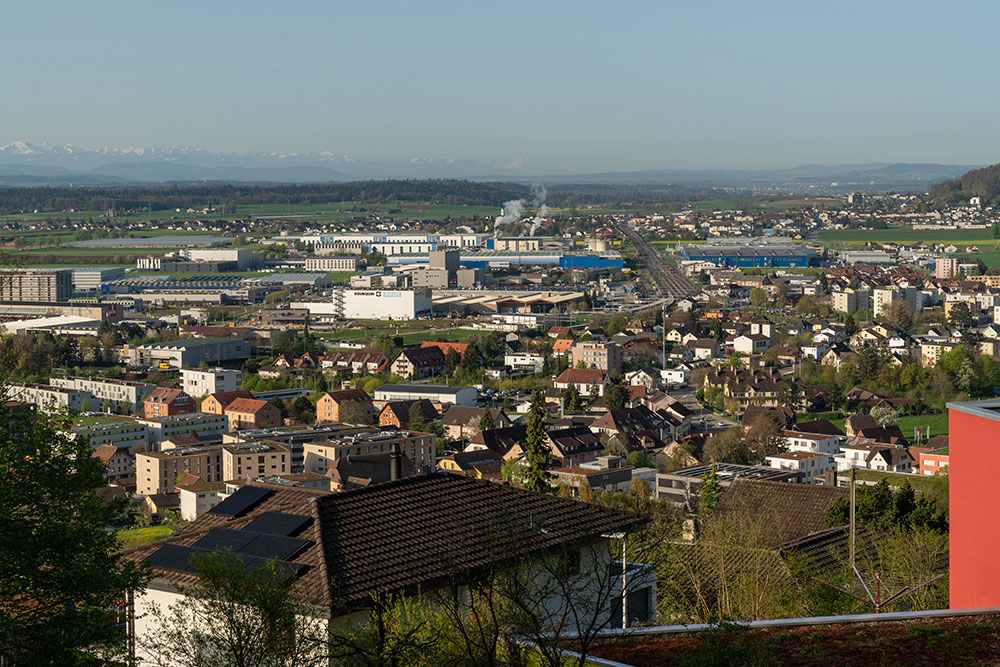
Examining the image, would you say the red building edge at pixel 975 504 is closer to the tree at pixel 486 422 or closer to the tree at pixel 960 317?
the tree at pixel 486 422

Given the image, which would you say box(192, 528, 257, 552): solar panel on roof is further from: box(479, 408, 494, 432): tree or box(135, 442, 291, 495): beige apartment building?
box(479, 408, 494, 432): tree

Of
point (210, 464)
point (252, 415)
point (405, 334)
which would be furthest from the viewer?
point (405, 334)

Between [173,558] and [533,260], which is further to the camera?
[533,260]

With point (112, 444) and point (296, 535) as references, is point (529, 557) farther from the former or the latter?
point (112, 444)

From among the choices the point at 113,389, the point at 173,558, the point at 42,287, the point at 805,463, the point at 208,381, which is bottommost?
the point at 113,389

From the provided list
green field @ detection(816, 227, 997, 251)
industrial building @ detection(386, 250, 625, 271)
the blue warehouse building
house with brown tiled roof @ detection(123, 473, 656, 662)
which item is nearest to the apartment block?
house with brown tiled roof @ detection(123, 473, 656, 662)

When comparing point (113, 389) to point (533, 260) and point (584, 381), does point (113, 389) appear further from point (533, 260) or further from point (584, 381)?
point (533, 260)

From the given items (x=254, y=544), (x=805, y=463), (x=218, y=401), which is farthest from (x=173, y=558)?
(x=218, y=401)
